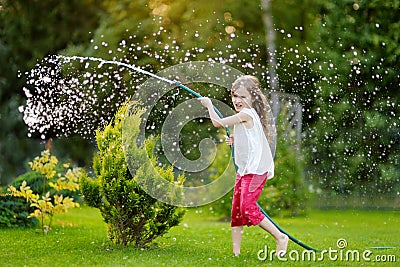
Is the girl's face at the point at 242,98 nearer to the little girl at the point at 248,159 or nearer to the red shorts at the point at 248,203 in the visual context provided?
the little girl at the point at 248,159

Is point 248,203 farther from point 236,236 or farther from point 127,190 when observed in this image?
point 127,190

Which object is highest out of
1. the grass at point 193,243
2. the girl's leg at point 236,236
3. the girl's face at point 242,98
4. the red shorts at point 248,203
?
the girl's face at point 242,98

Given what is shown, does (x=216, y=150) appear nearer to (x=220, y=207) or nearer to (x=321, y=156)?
(x=220, y=207)

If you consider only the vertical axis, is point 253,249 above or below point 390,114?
below

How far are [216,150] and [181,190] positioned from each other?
4.62 m

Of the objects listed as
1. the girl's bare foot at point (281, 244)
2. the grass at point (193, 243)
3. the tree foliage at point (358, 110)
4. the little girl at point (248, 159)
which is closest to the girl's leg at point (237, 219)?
the little girl at point (248, 159)

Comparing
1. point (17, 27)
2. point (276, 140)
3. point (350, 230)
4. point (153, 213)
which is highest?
point (17, 27)

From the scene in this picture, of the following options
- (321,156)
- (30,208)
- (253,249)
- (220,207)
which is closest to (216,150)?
(220,207)

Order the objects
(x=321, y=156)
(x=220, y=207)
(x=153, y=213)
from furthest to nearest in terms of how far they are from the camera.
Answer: (x=321, y=156) → (x=220, y=207) → (x=153, y=213)

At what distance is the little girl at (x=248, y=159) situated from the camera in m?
5.21

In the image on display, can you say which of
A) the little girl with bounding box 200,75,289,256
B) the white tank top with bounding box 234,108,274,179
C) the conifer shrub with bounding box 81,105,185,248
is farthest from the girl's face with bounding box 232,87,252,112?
the conifer shrub with bounding box 81,105,185,248

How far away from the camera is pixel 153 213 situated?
558 cm

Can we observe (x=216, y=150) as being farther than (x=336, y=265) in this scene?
Yes

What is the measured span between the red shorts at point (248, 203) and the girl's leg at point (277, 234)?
60 millimetres
